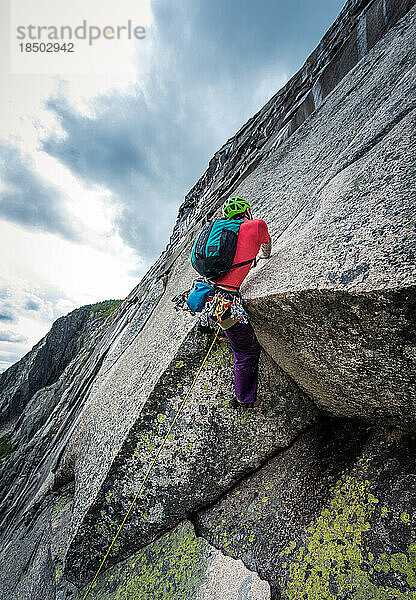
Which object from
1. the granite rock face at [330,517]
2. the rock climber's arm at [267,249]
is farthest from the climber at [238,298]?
the granite rock face at [330,517]

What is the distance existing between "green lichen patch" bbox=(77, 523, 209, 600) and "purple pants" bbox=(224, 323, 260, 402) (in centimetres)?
258

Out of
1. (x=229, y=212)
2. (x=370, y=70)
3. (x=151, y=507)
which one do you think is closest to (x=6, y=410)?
(x=151, y=507)

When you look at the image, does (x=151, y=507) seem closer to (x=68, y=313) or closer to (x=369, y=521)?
(x=369, y=521)

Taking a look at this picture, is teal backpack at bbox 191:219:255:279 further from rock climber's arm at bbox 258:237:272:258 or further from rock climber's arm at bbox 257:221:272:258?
rock climber's arm at bbox 258:237:272:258

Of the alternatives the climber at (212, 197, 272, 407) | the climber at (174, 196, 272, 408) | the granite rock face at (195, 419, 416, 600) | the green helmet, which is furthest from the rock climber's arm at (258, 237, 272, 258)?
the granite rock face at (195, 419, 416, 600)

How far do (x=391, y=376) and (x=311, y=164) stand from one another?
5601 millimetres

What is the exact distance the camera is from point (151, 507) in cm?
529

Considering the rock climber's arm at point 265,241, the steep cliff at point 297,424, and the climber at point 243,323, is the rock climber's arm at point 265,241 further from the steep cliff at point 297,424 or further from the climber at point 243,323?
the steep cliff at point 297,424

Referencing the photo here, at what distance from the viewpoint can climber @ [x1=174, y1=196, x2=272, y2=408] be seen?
4.48 m

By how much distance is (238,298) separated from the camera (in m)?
4.49

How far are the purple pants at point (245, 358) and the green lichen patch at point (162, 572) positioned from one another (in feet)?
8.47

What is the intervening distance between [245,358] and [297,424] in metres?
1.70

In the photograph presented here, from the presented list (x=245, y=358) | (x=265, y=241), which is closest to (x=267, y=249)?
(x=265, y=241)

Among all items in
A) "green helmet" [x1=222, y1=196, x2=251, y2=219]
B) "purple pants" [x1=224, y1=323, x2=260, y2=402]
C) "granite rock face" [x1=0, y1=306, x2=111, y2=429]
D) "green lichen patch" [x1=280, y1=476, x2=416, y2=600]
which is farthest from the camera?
"granite rock face" [x1=0, y1=306, x2=111, y2=429]
